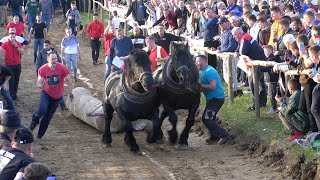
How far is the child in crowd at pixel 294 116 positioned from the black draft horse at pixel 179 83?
5.45 ft

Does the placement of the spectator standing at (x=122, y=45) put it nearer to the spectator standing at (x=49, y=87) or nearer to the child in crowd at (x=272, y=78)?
the spectator standing at (x=49, y=87)

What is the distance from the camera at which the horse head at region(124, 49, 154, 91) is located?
44.6 ft

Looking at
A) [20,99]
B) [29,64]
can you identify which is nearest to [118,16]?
[29,64]

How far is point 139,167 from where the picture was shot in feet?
43.0

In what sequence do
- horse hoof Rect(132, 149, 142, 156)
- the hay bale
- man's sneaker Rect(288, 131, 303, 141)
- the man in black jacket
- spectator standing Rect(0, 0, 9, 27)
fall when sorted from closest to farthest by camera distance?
man's sneaker Rect(288, 131, 303, 141)
horse hoof Rect(132, 149, 142, 156)
the hay bale
the man in black jacket
spectator standing Rect(0, 0, 9, 27)

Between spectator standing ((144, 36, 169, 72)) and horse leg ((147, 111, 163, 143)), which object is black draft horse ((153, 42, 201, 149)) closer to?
horse leg ((147, 111, 163, 143))

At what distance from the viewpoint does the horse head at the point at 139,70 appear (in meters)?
13.6

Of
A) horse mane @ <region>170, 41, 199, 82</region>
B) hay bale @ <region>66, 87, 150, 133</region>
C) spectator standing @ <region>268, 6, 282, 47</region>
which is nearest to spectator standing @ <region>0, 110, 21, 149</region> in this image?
horse mane @ <region>170, 41, 199, 82</region>

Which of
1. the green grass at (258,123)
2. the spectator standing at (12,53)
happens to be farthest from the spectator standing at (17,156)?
the spectator standing at (12,53)

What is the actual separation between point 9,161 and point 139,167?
517cm

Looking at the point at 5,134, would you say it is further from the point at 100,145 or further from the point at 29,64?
the point at 29,64

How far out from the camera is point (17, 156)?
26.7 feet

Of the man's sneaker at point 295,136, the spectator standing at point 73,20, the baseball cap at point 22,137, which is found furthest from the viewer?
the spectator standing at point 73,20

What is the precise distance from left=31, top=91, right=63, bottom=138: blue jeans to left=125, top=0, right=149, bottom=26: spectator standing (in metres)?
10.8
